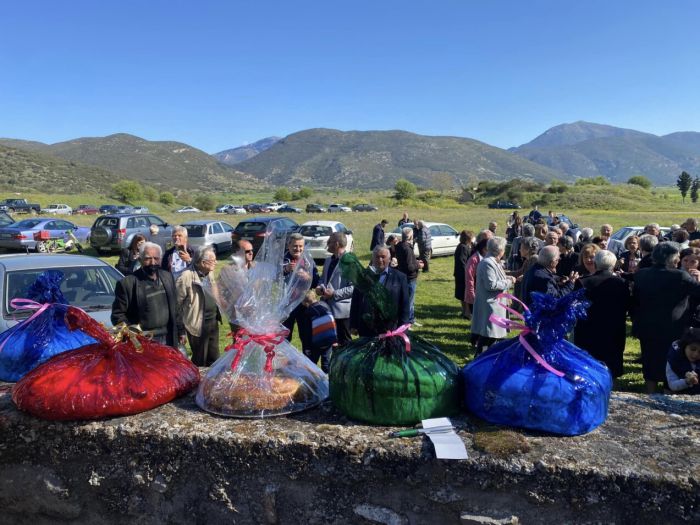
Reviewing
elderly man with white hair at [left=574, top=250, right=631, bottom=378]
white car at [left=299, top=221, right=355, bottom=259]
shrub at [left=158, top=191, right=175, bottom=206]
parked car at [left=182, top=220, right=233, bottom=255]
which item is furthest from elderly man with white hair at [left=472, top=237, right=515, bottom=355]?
shrub at [left=158, top=191, right=175, bottom=206]

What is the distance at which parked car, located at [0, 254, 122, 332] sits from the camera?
521 centimetres

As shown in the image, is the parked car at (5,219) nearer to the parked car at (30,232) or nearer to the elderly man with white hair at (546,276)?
the parked car at (30,232)

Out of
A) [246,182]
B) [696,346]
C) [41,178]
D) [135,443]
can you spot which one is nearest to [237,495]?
[135,443]

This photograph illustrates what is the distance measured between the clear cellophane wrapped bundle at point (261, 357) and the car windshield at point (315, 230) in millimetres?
15000

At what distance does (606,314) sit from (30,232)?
70.3 feet

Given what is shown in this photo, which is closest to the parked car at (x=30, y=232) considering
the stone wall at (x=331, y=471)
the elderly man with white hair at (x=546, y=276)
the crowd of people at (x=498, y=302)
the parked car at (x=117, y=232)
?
the parked car at (x=117, y=232)

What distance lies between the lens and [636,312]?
15.9 feet

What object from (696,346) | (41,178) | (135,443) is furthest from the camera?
(41,178)

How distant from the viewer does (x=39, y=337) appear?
3014mm

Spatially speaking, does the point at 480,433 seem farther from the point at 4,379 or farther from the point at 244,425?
the point at 4,379

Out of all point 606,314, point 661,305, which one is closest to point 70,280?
point 606,314

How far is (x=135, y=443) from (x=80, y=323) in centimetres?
65

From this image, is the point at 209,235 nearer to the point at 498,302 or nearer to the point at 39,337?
the point at 39,337

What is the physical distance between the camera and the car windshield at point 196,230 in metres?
19.2
